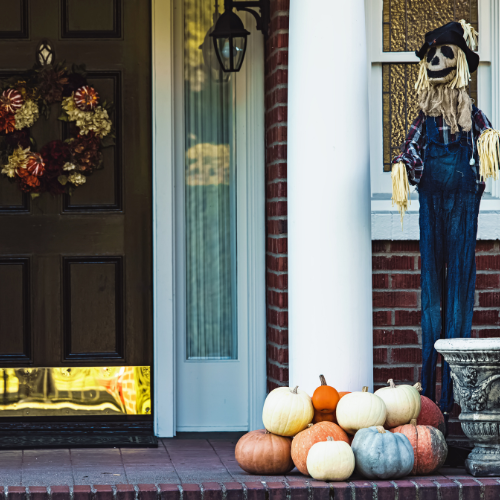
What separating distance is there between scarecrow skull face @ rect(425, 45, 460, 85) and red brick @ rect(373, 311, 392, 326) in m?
1.43

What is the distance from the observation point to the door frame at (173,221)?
17.4ft

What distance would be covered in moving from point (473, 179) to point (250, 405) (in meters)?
2.00

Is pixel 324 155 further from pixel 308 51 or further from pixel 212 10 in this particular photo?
pixel 212 10

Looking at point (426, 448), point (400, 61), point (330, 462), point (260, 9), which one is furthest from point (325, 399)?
point (260, 9)

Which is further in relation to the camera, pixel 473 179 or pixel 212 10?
pixel 212 10

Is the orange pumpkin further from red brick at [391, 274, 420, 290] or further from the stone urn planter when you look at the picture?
red brick at [391, 274, 420, 290]

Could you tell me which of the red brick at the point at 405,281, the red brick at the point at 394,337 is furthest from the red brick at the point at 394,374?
the red brick at the point at 405,281

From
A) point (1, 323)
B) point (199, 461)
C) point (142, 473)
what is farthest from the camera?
point (1, 323)

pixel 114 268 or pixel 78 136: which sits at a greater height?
pixel 78 136

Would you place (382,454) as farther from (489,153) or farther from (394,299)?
(489,153)

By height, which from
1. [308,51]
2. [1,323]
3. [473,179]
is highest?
[308,51]

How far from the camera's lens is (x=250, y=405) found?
17.8 feet

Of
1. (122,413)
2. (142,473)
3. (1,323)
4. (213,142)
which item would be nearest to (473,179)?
(213,142)

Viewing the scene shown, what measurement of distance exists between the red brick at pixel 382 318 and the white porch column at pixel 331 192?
59cm
